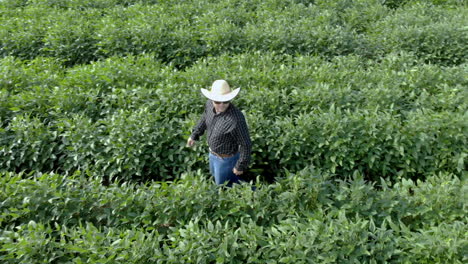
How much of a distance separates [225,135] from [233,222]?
2.92 feet

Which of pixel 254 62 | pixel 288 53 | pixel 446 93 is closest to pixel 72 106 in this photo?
pixel 254 62

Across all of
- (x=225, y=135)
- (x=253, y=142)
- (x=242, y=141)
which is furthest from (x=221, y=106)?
(x=253, y=142)

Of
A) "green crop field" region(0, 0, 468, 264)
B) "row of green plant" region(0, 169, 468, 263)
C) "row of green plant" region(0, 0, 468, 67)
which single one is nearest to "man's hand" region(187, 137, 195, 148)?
"green crop field" region(0, 0, 468, 264)

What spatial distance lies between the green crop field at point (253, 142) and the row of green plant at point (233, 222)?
17mm

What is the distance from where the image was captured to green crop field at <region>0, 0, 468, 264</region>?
11.8 feet

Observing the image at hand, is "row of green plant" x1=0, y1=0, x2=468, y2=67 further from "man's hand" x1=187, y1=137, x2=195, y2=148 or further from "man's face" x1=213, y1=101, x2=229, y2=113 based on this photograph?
"man's face" x1=213, y1=101, x2=229, y2=113

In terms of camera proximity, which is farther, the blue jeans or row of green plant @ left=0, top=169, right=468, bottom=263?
the blue jeans

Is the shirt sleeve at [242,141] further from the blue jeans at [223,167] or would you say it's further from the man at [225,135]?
the blue jeans at [223,167]

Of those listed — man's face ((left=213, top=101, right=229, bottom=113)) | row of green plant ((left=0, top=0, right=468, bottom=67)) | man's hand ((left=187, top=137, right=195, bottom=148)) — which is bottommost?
row of green plant ((left=0, top=0, right=468, bottom=67))

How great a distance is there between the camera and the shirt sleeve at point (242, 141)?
13.8ft

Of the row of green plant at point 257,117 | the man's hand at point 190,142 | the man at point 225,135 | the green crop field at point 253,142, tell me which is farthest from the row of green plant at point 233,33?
the man at point 225,135

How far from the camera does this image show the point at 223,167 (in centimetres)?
450

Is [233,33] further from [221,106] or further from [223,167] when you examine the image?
[223,167]

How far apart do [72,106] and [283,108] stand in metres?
2.99
